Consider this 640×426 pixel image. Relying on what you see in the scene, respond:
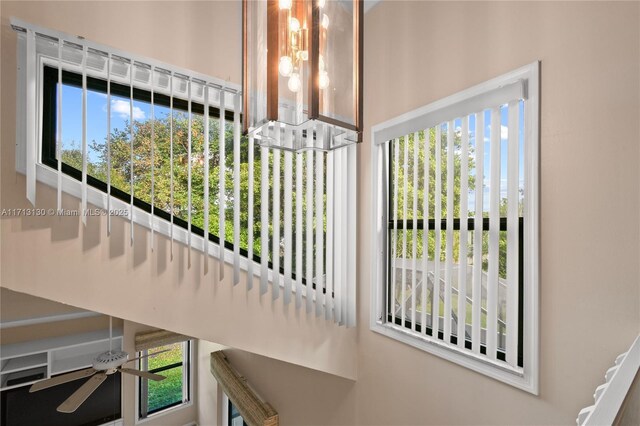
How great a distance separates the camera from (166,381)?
4.18m

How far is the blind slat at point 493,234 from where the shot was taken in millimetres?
1453

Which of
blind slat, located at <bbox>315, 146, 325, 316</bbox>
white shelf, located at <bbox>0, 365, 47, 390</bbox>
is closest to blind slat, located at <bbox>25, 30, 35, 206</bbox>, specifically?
blind slat, located at <bbox>315, 146, 325, 316</bbox>

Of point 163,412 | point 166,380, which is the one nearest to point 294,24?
point 166,380

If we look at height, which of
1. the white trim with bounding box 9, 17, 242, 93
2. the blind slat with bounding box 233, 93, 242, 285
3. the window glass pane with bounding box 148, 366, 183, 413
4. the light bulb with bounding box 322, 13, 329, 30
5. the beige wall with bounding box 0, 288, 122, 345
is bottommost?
the window glass pane with bounding box 148, 366, 183, 413

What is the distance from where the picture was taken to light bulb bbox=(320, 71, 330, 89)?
39.6 inches

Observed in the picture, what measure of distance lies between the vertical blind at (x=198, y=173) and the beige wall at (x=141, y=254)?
0.23 ft

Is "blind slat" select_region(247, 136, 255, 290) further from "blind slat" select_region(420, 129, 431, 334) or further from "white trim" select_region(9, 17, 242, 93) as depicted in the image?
"blind slat" select_region(420, 129, 431, 334)

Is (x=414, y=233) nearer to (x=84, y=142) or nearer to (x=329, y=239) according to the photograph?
(x=329, y=239)

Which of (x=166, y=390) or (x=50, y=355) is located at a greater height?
(x=50, y=355)

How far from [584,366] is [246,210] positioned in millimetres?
1747

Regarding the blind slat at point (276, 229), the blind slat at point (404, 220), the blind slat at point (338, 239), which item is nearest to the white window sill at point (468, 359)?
the blind slat at point (404, 220)

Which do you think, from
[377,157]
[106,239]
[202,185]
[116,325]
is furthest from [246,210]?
[116,325]

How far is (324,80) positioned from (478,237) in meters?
1.08

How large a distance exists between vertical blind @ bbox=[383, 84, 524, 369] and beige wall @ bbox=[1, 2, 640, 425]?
0.12 metres
